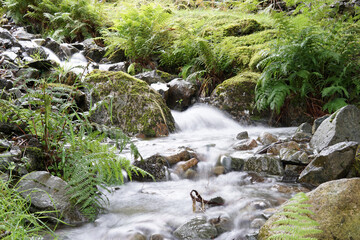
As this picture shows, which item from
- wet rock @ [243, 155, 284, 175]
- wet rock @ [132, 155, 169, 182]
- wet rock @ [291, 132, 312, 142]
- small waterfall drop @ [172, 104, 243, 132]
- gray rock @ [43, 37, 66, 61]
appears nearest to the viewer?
wet rock @ [132, 155, 169, 182]

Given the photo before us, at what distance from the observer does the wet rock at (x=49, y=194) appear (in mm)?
2262

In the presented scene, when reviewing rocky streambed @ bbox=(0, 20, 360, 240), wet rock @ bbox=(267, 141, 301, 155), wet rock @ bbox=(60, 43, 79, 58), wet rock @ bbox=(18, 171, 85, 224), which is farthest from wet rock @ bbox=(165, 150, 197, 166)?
wet rock @ bbox=(60, 43, 79, 58)

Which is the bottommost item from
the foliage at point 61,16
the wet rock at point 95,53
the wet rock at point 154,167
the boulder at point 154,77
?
the wet rock at point 154,167

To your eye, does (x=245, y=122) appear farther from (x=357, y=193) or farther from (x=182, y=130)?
(x=357, y=193)

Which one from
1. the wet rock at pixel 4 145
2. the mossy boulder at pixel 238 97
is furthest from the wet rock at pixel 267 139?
the wet rock at pixel 4 145

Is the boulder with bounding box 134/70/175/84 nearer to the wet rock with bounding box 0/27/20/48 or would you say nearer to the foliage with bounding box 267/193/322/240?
the wet rock with bounding box 0/27/20/48

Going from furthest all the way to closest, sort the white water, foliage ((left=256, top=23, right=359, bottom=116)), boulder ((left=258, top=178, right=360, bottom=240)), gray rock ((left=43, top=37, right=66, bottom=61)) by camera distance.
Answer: gray rock ((left=43, top=37, right=66, bottom=61)) < foliage ((left=256, top=23, right=359, bottom=116)) < the white water < boulder ((left=258, top=178, right=360, bottom=240))

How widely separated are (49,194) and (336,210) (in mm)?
2153

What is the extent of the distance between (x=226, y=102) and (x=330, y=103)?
2.03 meters

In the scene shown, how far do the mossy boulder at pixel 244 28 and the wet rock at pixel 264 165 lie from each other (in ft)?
19.1

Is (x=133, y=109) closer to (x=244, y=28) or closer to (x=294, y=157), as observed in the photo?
(x=294, y=157)

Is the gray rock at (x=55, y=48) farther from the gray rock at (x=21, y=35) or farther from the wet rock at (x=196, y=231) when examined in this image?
the wet rock at (x=196, y=231)

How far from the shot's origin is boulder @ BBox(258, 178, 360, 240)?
1923 mm

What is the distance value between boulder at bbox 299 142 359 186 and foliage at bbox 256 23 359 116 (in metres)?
2.07
